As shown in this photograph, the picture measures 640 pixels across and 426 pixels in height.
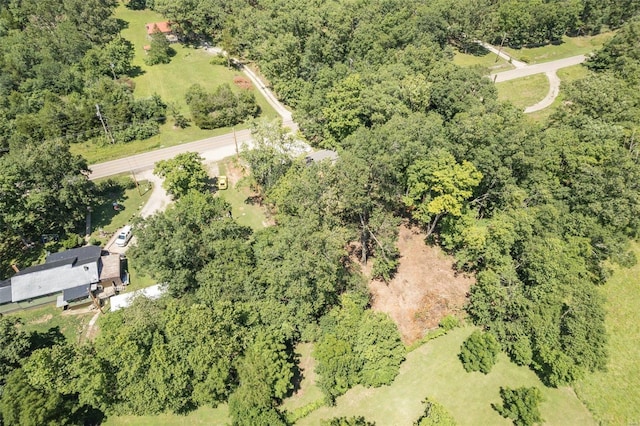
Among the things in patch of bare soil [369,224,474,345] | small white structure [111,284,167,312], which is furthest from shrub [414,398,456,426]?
small white structure [111,284,167,312]

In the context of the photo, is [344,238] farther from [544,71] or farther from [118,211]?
[544,71]

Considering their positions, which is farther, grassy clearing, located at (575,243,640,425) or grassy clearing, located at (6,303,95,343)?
grassy clearing, located at (6,303,95,343)

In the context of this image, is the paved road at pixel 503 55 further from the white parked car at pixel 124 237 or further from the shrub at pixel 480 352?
the white parked car at pixel 124 237

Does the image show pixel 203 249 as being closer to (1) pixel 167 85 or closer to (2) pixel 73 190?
(2) pixel 73 190

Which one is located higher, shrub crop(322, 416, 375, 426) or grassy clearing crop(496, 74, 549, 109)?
grassy clearing crop(496, 74, 549, 109)

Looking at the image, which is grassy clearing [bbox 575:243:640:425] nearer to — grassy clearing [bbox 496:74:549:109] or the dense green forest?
the dense green forest

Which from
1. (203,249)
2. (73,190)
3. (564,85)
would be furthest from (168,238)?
(564,85)
